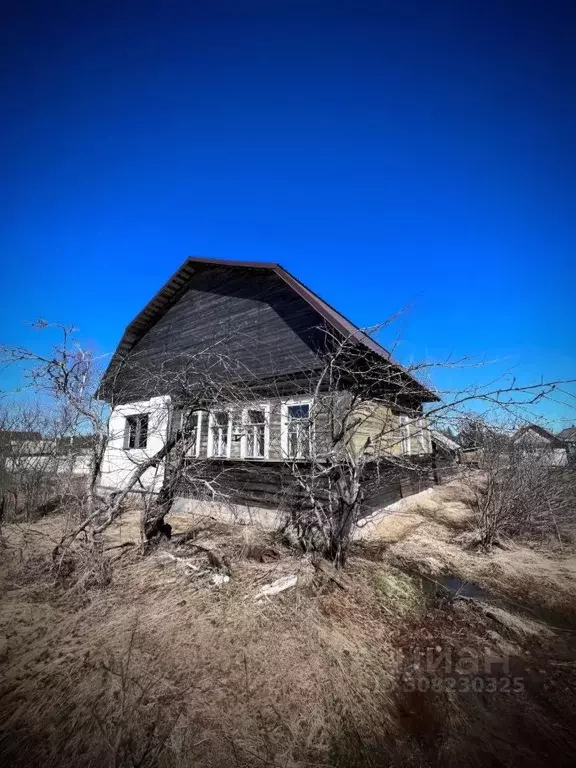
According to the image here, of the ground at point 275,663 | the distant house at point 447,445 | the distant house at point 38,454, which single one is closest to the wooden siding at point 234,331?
the distant house at point 38,454

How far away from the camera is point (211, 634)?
3.52 meters

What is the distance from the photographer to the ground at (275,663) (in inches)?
91.7

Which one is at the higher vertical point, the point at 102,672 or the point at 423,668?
the point at 102,672

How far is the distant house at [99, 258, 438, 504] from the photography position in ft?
25.8

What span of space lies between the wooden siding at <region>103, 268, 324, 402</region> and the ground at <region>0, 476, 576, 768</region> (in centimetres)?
411

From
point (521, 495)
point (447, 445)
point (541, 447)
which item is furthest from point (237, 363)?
point (541, 447)

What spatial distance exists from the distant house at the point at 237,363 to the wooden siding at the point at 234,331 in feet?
0.12

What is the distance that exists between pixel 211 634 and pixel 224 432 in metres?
7.27

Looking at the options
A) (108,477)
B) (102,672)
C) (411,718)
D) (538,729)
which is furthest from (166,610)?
(108,477)

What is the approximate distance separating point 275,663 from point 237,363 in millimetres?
7768

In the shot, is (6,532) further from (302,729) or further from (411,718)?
(411,718)

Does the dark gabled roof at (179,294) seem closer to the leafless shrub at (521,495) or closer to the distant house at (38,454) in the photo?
the distant house at (38,454)
